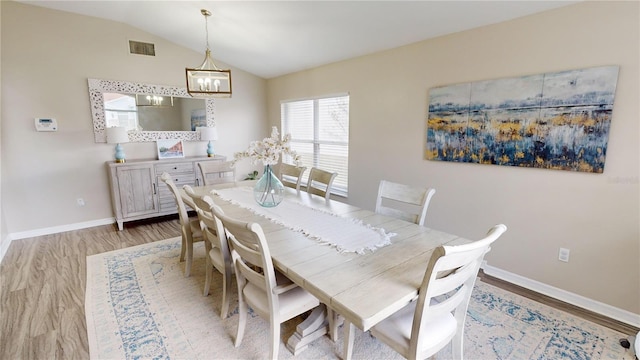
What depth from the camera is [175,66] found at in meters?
4.52

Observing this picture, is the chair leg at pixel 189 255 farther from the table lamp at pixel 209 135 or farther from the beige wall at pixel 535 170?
the table lamp at pixel 209 135

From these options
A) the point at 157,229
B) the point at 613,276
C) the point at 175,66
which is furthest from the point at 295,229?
the point at 175,66

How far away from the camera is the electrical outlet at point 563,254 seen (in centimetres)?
233

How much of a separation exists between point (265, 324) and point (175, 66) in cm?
415

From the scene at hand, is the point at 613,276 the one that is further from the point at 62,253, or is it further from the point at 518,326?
the point at 62,253

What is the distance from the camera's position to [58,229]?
396 centimetres

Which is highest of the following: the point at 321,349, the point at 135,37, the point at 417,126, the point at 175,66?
the point at 135,37

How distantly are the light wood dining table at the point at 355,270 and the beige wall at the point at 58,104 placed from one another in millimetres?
3337

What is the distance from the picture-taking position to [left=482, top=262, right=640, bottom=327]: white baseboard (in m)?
2.10

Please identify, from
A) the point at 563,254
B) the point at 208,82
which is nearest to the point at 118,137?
the point at 208,82

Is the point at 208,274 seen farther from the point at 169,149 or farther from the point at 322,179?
the point at 169,149

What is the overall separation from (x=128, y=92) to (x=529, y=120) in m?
4.86

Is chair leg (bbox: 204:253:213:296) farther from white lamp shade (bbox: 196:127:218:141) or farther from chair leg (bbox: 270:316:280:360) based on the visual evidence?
white lamp shade (bbox: 196:127:218:141)

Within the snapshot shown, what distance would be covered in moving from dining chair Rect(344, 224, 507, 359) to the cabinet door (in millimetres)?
3690
